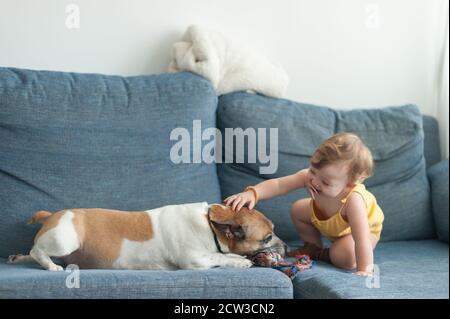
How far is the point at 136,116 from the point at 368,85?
1177 millimetres

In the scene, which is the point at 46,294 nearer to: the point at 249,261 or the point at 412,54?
the point at 249,261

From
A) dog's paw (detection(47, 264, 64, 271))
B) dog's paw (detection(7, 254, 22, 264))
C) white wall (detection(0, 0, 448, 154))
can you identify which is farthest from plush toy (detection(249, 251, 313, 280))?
white wall (detection(0, 0, 448, 154))

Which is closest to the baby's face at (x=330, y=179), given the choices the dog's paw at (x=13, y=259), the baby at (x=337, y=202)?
the baby at (x=337, y=202)

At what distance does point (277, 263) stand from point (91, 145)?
79 centimetres

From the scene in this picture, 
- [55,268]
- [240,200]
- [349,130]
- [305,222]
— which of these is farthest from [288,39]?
[55,268]

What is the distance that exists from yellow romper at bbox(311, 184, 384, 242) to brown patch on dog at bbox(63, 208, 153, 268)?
59 centimetres

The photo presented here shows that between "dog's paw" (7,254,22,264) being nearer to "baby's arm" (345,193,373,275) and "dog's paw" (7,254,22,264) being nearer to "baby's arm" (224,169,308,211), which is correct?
"baby's arm" (224,169,308,211)

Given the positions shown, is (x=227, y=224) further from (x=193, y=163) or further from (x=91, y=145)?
(x=91, y=145)

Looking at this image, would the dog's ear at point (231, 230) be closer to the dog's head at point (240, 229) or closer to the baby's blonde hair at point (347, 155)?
the dog's head at point (240, 229)

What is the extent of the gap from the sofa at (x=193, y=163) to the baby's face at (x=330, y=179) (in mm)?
252

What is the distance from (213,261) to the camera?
2.17 m

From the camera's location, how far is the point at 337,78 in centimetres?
314

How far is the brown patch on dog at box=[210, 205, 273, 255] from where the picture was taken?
86.8 inches

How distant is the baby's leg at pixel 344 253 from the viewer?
2.29 m
